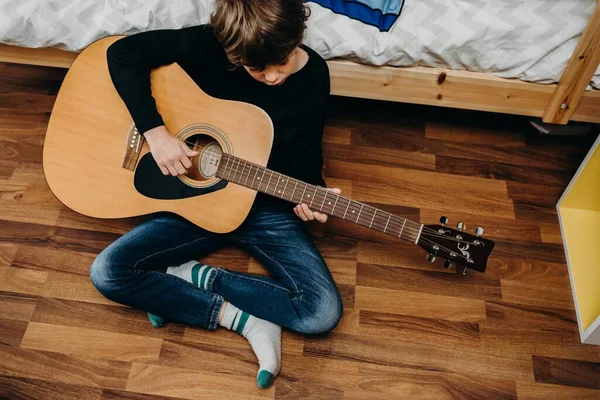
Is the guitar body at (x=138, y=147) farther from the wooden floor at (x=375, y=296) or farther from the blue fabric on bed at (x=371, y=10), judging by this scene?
the blue fabric on bed at (x=371, y=10)

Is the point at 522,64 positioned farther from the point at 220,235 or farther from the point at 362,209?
the point at 220,235

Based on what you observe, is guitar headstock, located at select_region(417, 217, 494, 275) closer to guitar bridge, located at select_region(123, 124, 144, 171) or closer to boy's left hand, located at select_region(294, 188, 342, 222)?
boy's left hand, located at select_region(294, 188, 342, 222)

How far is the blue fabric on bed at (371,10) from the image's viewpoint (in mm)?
1515

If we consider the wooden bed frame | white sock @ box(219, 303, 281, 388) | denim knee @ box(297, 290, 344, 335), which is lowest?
white sock @ box(219, 303, 281, 388)

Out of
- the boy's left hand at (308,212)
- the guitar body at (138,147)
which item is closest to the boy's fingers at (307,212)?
the boy's left hand at (308,212)

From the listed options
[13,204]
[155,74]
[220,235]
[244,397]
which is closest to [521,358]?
[244,397]

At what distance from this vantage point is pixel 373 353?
1.51 meters

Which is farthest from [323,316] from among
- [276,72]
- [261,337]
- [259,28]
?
[259,28]

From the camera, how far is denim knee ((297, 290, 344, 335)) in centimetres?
145

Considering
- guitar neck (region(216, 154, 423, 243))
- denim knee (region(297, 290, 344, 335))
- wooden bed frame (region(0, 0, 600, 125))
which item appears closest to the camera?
guitar neck (region(216, 154, 423, 243))

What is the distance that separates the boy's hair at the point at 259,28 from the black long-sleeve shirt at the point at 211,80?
172 millimetres

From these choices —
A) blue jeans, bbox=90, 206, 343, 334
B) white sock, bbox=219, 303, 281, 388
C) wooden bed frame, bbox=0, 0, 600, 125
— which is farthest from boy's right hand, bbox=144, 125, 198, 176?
wooden bed frame, bbox=0, 0, 600, 125

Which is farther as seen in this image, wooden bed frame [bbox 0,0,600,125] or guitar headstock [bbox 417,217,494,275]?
wooden bed frame [bbox 0,0,600,125]

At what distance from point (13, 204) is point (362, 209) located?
1.05m
